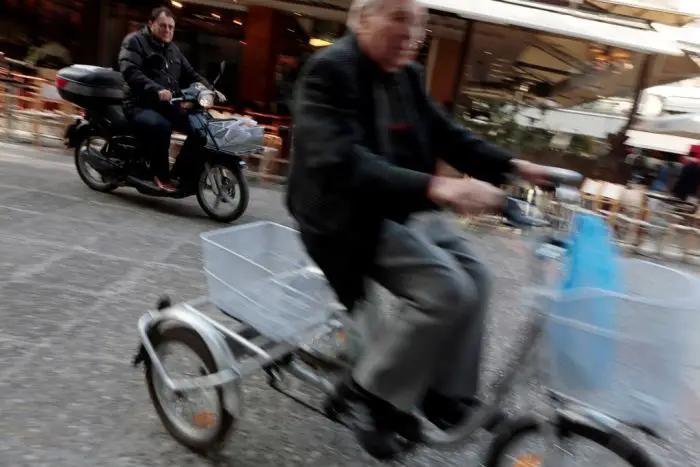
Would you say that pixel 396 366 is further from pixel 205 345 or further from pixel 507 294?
pixel 507 294

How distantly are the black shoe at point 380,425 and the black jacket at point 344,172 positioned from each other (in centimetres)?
34

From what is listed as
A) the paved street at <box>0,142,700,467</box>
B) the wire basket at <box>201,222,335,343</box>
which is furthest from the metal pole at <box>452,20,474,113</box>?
the wire basket at <box>201,222,335,343</box>

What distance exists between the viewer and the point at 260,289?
2.68 meters

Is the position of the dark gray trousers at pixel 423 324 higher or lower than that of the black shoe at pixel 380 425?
higher

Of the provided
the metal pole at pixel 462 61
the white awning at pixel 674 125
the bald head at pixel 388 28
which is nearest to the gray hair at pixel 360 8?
the bald head at pixel 388 28

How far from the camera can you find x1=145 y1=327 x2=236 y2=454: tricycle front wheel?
2.45 metres

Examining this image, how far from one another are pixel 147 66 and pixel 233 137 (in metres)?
1.05

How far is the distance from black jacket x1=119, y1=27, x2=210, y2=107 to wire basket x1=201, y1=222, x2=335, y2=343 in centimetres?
349

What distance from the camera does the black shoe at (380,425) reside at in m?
2.23

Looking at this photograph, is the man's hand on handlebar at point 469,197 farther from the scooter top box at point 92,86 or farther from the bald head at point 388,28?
the scooter top box at point 92,86

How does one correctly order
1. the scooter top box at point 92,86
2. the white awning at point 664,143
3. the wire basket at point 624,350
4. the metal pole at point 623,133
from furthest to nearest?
the white awning at point 664,143
the metal pole at point 623,133
the scooter top box at point 92,86
the wire basket at point 624,350

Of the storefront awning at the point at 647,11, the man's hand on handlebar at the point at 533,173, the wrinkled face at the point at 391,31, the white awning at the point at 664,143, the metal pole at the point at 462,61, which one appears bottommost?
the man's hand on handlebar at the point at 533,173

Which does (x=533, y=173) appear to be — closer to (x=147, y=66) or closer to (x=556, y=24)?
(x=147, y=66)

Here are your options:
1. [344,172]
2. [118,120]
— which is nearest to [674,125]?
[118,120]
